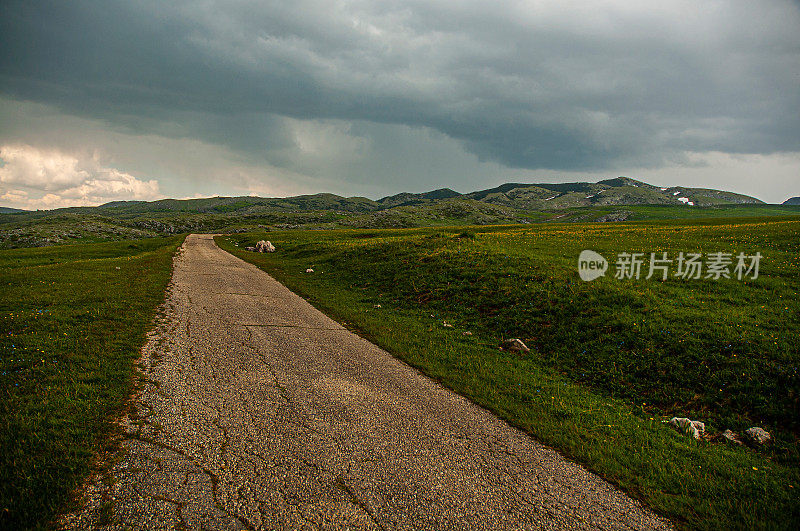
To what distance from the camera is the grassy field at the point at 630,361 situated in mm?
7508

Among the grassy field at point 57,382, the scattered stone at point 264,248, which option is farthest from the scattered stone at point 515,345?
the scattered stone at point 264,248

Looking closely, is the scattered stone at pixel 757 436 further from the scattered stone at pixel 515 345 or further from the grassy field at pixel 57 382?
the grassy field at pixel 57 382

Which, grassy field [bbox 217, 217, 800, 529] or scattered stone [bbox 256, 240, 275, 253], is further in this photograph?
scattered stone [bbox 256, 240, 275, 253]

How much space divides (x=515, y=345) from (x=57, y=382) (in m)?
14.9

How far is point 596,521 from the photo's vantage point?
19.9 feet

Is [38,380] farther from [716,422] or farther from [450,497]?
[716,422]

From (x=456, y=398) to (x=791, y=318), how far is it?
15466 millimetres

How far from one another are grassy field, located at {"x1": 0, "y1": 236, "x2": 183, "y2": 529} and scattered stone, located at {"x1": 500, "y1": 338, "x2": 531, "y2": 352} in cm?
1305

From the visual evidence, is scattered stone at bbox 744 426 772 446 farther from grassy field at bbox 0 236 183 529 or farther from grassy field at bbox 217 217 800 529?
grassy field at bbox 0 236 183 529

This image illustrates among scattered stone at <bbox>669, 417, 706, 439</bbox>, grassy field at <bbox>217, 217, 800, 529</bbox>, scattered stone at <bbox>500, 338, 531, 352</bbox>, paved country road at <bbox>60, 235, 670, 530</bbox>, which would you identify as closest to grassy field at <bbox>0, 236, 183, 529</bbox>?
paved country road at <bbox>60, 235, 670, 530</bbox>

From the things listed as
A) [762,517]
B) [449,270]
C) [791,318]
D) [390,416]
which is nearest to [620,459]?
[762,517]

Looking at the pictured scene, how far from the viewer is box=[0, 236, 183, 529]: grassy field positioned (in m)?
5.61

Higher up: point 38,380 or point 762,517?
point 38,380

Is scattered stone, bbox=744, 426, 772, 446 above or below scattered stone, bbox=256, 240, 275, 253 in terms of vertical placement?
below
